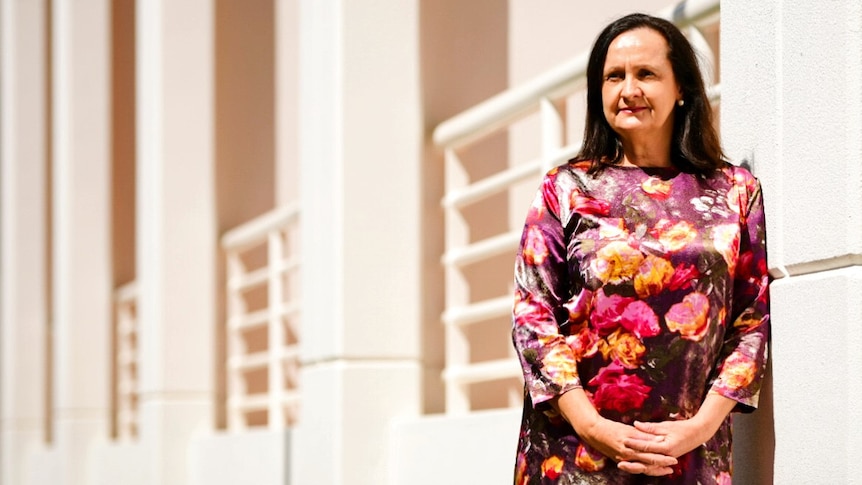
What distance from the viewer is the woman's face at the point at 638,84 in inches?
138

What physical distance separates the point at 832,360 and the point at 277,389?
5884 millimetres

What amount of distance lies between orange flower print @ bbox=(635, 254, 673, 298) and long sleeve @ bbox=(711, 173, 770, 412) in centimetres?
24

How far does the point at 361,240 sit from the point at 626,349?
3099 millimetres

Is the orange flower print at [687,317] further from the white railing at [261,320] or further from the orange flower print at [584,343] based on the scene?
the white railing at [261,320]

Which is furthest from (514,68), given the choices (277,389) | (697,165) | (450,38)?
(697,165)

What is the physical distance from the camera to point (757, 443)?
12.1 ft

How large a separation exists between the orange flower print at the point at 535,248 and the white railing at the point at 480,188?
1.48 meters

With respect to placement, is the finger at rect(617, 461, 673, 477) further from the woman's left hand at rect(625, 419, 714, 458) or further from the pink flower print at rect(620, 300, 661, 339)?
the pink flower print at rect(620, 300, 661, 339)

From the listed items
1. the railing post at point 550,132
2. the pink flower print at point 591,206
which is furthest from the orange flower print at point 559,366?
the railing post at point 550,132

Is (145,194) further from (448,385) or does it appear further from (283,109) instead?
(448,385)

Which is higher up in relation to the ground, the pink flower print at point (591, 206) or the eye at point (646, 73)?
the eye at point (646, 73)

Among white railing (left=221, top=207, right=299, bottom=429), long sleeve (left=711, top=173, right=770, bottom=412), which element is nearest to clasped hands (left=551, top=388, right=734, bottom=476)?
long sleeve (left=711, top=173, right=770, bottom=412)

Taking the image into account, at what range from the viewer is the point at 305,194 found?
22.5ft

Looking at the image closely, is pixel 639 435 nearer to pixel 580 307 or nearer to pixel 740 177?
pixel 580 307
